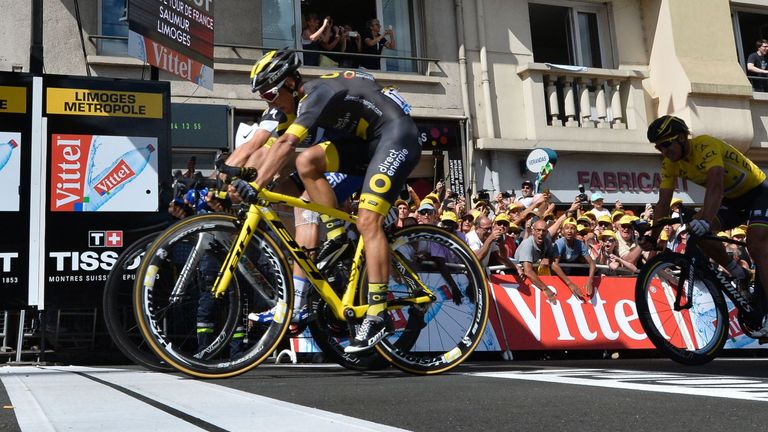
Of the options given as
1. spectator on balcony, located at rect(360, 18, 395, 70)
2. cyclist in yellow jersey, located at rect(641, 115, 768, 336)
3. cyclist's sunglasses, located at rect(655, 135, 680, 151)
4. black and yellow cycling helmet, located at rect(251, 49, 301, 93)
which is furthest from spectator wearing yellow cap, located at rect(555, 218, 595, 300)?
spectator on balcony, located at rect(360, 18, 395, 70)

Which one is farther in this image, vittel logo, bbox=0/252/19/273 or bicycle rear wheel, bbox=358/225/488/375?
vittel logo, bbox=0/252/19/273

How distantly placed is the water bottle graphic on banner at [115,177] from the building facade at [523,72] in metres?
6.29

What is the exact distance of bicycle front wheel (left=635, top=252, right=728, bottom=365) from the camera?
652 cm

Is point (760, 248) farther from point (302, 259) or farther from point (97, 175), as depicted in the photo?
point (97, 175)

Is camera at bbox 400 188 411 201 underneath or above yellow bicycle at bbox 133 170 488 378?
above

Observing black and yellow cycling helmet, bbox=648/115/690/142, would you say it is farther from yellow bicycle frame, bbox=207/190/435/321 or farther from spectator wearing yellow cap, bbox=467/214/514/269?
spectator wearing yellow cap, bbox=467/214/514/269

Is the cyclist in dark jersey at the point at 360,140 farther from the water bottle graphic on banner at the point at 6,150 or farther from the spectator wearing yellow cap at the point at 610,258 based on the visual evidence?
the spectator wearing yellow cap at the point at 610,258

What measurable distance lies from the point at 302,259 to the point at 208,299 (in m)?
0.65

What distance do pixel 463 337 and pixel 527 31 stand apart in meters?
12.8

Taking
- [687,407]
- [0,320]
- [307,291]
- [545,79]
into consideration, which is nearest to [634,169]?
[545,79]

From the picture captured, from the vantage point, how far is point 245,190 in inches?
178

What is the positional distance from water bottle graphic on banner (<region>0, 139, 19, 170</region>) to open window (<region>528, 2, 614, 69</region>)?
12.8 metres

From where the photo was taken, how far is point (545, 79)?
17.2 metres

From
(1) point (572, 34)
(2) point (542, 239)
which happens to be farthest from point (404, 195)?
(1) point (572, 34)
